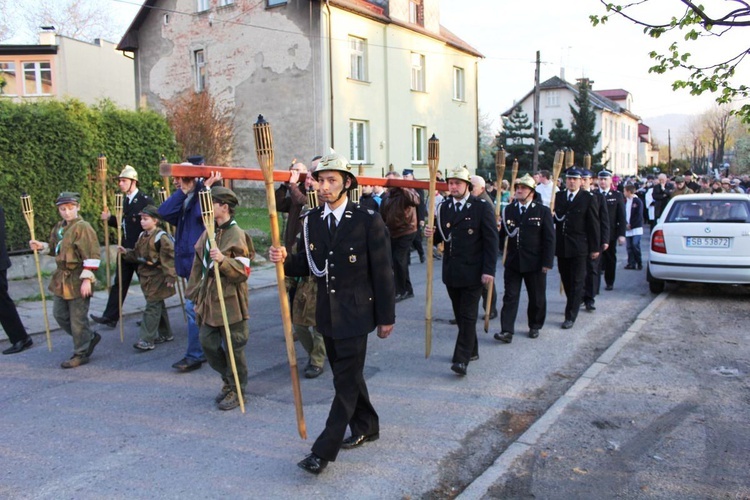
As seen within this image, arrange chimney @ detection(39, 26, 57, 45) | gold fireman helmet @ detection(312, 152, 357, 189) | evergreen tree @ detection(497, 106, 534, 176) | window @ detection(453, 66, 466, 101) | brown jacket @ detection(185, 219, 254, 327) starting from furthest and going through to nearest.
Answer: evergreen tree @ detection(497, 106, 534, 176) → chimney @ detection(39, 26, 57, 45) → window @ detection(453, 66, 466, 101) → brown jacket @ detection(185, 219, 254, 327) → gold fireman helmet @ detection(312, 152, 357, 189)

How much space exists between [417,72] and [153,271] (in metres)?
23.3

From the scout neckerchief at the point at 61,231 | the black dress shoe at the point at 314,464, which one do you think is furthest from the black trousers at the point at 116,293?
the black dress shoe at the point at 314,464

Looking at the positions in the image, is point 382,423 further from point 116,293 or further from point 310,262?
point 116,293

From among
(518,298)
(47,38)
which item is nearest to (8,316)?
(518,298)

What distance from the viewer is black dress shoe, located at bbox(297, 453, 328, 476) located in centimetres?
407

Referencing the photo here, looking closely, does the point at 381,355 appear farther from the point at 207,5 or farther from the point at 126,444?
the point at 207,5

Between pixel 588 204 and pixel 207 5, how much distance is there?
2200 cm

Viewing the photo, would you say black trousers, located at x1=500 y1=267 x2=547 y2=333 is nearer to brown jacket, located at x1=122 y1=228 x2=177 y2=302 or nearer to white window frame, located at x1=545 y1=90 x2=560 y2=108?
brown jacket, located at x1=122 y1=228 x2=177 y2=302

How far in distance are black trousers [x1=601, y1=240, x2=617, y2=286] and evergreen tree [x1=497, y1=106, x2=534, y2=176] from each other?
34641 millimetres

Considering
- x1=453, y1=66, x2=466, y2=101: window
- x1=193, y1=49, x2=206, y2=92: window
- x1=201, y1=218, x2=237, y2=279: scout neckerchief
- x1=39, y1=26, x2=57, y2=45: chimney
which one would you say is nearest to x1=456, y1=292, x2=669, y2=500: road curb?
x1=201, y1=218, x2=237, y2=279: scout neckerchief

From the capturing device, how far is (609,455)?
450 cm

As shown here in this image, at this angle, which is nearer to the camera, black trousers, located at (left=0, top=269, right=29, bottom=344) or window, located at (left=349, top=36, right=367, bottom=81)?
black trousers, located at (left=0, top=269, right=29, bottom=344)

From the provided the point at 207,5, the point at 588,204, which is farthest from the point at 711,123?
the point at 588,204

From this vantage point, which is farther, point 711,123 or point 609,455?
point 711,123
